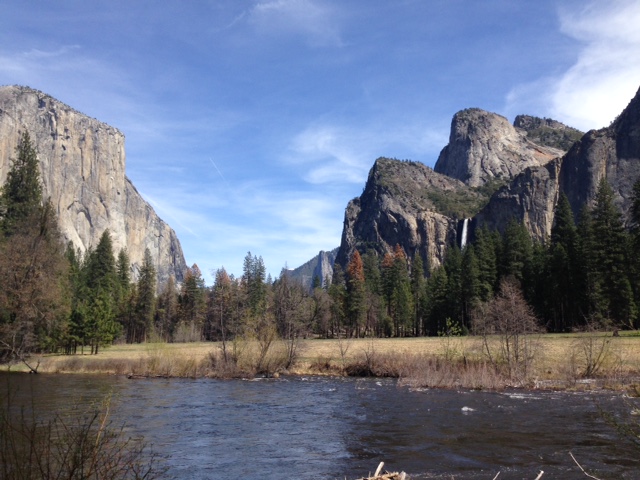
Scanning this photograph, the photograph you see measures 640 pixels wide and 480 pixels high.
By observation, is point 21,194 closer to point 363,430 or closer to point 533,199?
point 363,430

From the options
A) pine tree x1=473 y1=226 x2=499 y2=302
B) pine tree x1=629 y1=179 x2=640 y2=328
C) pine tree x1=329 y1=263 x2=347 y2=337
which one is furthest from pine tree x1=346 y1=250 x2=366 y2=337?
pine tree x1=629 y1=179 x2=640 y2=328

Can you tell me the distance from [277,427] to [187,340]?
244 feet

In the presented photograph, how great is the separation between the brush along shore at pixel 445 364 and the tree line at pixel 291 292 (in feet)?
4.10

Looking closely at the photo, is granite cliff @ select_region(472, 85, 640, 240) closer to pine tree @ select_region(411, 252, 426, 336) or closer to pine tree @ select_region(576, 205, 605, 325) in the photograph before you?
pine tree @ select_region(411, 252, 426, 336)

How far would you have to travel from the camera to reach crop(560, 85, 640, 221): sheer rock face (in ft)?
432

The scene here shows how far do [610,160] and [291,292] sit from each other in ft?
406

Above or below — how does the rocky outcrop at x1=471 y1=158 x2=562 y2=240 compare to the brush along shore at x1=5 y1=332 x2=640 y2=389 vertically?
above

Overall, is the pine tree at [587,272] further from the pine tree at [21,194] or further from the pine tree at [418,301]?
the pine tree at [21,194]

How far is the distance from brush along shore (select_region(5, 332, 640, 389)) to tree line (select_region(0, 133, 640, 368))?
1.25 meters

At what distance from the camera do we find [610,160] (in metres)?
138

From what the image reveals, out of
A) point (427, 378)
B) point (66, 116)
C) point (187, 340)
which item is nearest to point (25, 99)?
point (66, 116)

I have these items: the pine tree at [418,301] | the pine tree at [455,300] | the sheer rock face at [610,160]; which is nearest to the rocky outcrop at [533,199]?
the sheer rock face at [610,160]

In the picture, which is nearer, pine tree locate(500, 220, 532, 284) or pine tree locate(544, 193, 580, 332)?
pine tree locate(544, 193, 580, 332)

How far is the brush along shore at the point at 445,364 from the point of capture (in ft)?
96.9
